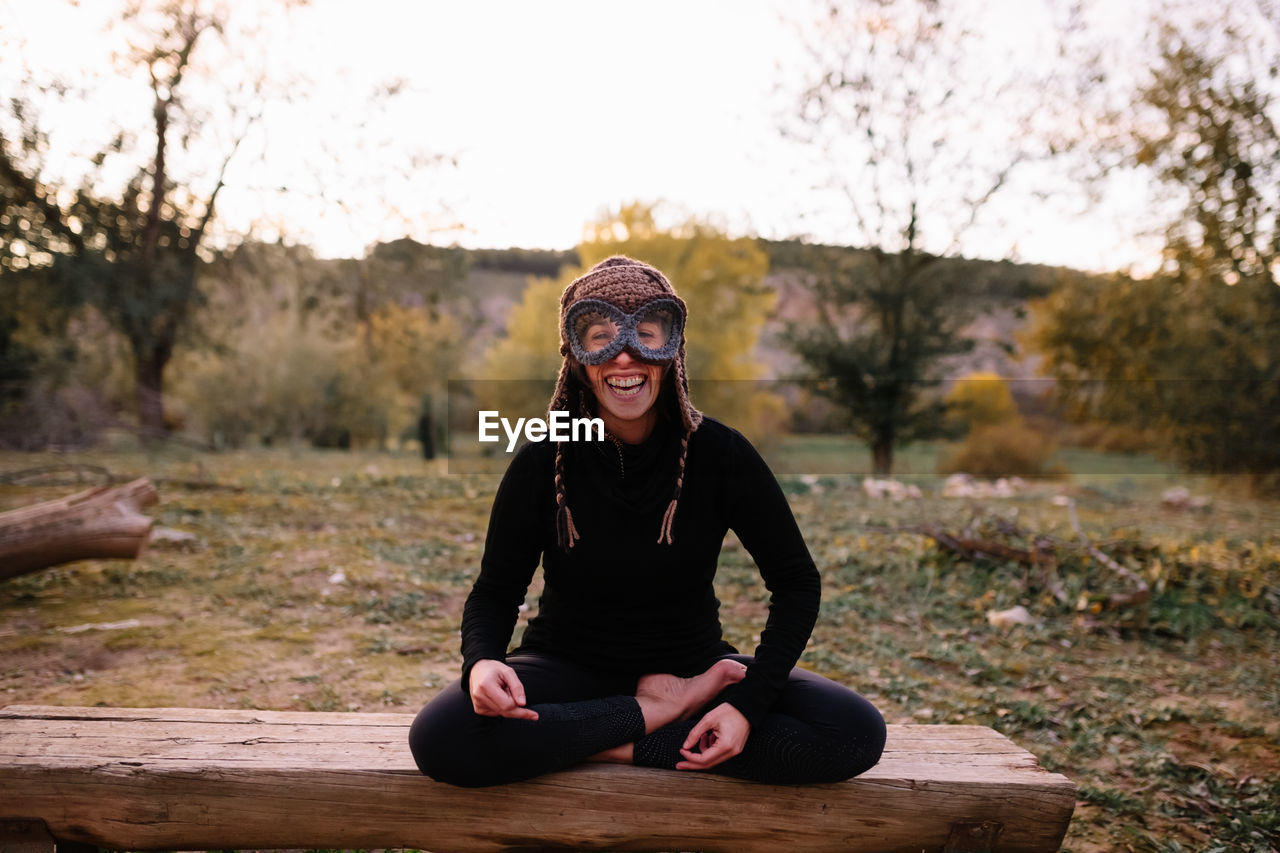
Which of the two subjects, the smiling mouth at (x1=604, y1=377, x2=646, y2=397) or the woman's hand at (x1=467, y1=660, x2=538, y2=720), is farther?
the smiling mouth at (x1=604, y1=377, x2=646, y2=397)

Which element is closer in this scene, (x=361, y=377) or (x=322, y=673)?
(x=322, y=673)

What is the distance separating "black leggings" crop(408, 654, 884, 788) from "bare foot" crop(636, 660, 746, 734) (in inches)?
1.1

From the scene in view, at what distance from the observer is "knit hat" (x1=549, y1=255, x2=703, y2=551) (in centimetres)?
231

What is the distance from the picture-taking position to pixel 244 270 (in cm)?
1628

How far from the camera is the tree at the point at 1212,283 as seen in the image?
12805 mm

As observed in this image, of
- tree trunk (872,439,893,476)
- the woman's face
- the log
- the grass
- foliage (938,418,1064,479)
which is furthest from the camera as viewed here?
tree trunk (872,439,893,476)

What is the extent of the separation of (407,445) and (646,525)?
26.0 meters

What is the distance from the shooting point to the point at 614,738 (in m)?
2.13

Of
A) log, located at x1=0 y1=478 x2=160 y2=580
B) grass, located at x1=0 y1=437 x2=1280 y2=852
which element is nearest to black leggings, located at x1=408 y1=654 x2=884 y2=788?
grass, located at x1=0 y1=437 x2=1280 y2=852

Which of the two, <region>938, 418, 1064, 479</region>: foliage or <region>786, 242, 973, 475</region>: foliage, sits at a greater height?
<region>786, 242, 973, 475</region>: foliage

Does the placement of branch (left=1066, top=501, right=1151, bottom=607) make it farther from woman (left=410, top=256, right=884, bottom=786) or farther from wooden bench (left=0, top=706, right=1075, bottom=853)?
woman (left=410, top=256, right=884, bottom=786)

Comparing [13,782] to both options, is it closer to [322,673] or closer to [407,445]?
[322,673]

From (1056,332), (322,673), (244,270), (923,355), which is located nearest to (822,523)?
(322,673)

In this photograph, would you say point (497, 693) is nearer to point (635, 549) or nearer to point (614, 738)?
point (614, 738)
